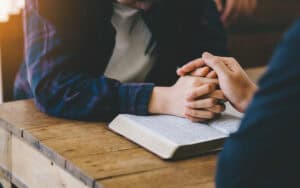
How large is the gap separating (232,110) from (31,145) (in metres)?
0.45

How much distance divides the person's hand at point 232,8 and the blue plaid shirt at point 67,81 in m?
1.22

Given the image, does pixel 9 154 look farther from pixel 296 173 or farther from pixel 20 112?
pixel 296 173

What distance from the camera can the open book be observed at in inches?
48.0

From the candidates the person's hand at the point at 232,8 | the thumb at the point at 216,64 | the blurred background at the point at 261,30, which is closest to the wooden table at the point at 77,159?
the thumb at the point at 216,64

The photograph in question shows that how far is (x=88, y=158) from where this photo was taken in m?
1.19

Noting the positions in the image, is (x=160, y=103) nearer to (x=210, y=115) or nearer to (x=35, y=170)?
(x=210, y=115)

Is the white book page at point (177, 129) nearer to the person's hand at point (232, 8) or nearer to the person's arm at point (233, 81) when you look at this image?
the person's arm at point (233, 81)

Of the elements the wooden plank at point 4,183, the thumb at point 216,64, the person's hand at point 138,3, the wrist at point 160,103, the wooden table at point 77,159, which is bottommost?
the wooden plank at point 4,183

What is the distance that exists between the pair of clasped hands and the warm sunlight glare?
76cm

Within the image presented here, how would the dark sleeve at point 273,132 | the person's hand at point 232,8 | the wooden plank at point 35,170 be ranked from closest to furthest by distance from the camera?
the dark sleeve at point 273,132
the wooden plank at point 35,170
the person's hand at point 232,8

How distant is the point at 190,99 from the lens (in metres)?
1.38

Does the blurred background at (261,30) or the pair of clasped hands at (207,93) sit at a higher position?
the pair of clasped hands at (207,93)

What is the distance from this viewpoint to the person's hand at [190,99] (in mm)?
1360

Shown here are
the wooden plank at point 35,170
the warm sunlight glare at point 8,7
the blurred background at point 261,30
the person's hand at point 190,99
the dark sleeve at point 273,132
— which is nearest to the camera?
the dark sleeve at point 273,132
